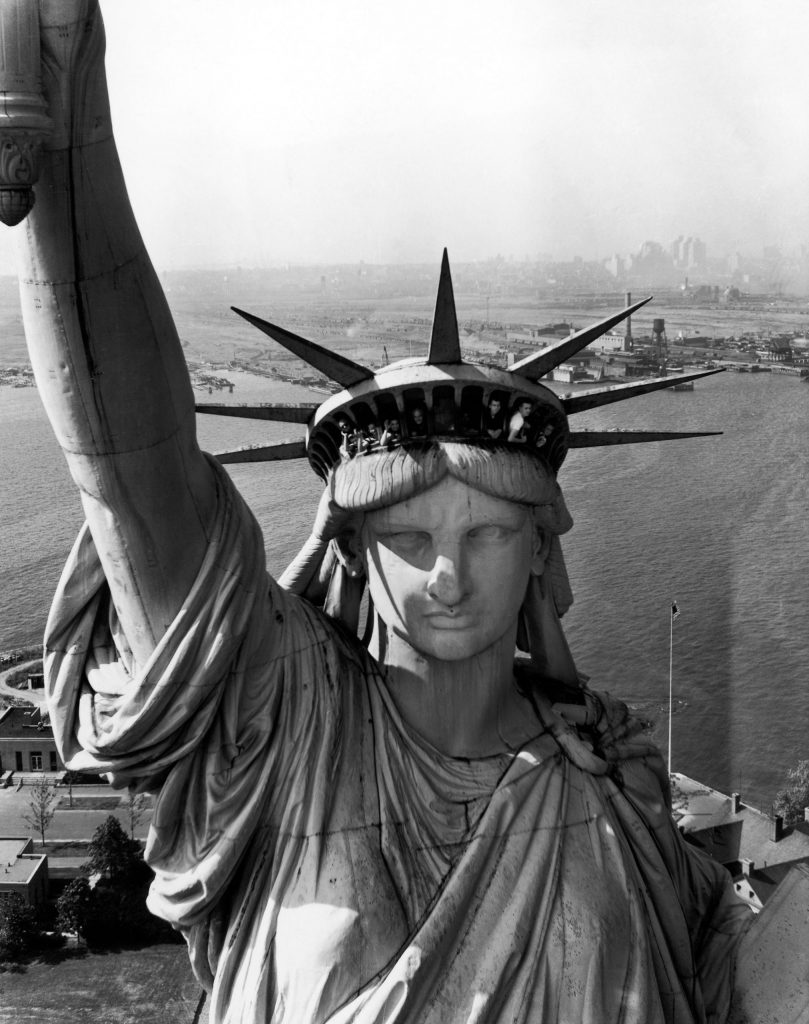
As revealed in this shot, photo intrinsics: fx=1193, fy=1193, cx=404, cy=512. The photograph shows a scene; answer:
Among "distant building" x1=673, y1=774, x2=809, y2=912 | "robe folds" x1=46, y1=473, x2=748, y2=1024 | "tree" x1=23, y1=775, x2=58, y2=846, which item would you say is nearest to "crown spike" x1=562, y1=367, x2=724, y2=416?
"robe folds" x1=46, y1=473, x2=748, y2=1024

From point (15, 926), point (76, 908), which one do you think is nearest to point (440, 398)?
point (76, 908)

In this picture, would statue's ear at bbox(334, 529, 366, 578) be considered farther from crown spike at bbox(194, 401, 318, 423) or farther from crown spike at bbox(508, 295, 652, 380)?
crown spike at bbox(508, 295, 652, 380)

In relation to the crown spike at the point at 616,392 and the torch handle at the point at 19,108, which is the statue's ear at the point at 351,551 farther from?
the torch handle at the point at 19,108

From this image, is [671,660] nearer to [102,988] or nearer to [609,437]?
[102,988]

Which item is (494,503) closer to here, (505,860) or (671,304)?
(505,860)

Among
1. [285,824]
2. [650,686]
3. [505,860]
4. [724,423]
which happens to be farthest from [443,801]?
[724,423]

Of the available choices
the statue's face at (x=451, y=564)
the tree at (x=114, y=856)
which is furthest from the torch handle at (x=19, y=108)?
the tree at (x=114, y=856)
